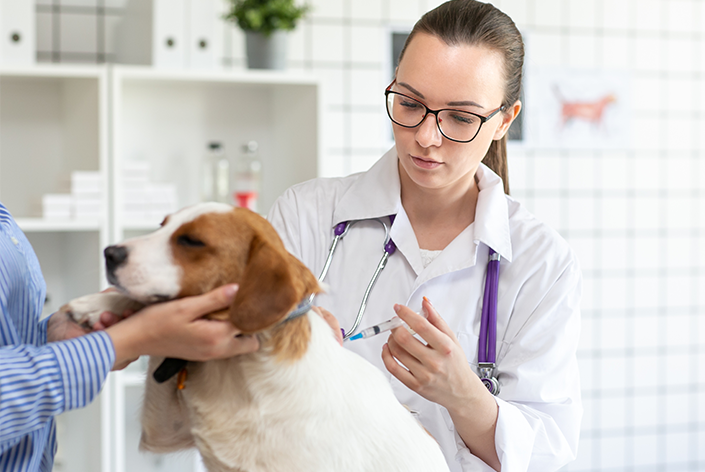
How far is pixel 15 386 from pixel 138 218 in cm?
137

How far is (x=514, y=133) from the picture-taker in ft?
5.24

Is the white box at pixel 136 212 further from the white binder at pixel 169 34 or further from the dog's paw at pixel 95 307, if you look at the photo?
the dog's paw at pixel 95 307

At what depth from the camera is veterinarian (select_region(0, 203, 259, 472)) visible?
28.2 inches

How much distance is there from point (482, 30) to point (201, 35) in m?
1.21

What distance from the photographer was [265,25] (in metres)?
2.12

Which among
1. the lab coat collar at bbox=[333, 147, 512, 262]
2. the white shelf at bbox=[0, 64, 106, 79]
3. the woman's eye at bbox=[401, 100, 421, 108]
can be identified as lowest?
the lab coat collar at bbox=[333, 147, 512, 262]

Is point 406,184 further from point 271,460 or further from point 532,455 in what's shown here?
point 271,460

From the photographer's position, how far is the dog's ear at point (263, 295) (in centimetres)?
76

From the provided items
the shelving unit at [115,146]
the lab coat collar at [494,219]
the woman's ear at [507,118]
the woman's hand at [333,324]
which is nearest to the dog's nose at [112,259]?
the woman's hand at [333,324]

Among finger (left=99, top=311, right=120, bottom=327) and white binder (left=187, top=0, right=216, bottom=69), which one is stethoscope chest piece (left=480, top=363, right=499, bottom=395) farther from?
white binder (left=187, top=0, right=216, bottom=69)

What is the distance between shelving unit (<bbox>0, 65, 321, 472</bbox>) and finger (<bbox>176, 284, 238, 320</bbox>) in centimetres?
130

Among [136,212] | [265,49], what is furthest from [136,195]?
[265,49]

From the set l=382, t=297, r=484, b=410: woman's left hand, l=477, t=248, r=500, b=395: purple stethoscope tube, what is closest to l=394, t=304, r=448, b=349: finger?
l=382, t=297, r=484, b=410: woman's left hand

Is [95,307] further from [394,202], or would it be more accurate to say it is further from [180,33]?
[180,33]
